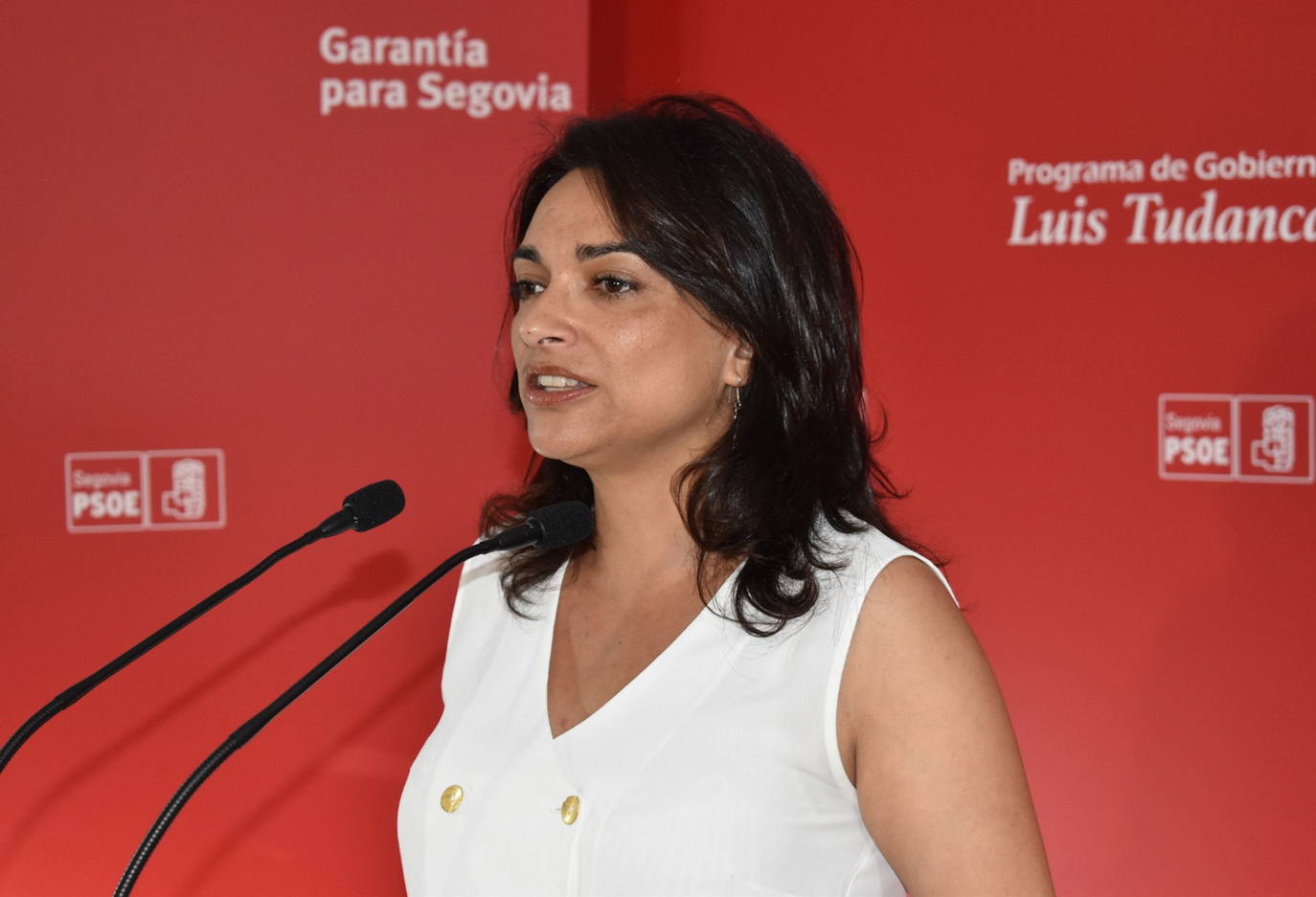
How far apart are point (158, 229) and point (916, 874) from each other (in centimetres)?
175

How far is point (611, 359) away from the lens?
58.9 inches

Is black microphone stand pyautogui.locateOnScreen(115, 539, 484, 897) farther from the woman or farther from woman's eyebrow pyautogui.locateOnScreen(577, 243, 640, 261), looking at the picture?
woman's eyebrow pyautogui.locateOnScreen(577, 243, 640, 261)

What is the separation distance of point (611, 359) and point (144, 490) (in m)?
1.27

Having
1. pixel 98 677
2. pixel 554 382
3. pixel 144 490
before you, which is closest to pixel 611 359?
pixel 554 382

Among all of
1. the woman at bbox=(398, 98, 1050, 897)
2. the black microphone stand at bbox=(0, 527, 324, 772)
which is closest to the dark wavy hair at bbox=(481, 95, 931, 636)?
the woman at bbox=(398, 98, 1050, 897)

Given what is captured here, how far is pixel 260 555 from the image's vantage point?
248cm

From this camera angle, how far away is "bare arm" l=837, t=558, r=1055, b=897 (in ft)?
4.07

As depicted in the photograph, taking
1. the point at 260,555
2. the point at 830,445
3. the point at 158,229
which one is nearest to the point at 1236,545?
the point at 830,445

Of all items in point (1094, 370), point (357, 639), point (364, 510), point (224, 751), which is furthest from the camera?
point (1094, 370)

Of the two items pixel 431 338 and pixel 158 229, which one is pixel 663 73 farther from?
pixel 158 229

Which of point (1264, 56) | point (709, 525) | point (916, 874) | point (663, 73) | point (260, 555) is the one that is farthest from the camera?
point (663, 73)

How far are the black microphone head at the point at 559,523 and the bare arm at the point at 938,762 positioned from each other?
30 cm

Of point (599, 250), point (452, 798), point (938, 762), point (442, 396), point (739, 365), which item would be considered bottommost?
point (452, 798)

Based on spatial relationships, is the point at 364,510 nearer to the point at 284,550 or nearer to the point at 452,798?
the point at 284,550
